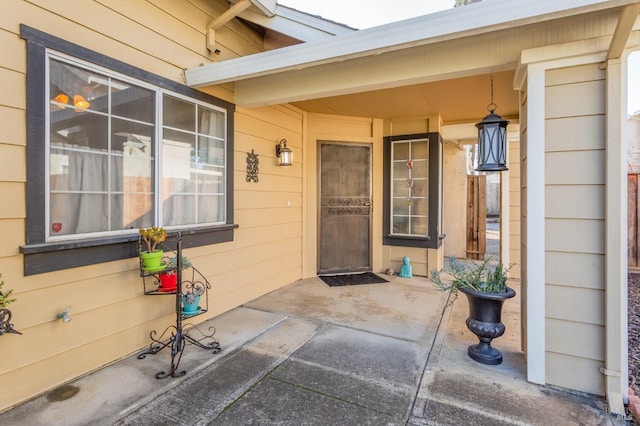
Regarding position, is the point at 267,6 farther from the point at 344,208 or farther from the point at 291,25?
the point at 344,208

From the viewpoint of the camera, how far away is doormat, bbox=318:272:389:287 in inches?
189

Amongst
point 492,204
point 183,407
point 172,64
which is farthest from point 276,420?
point 492,204

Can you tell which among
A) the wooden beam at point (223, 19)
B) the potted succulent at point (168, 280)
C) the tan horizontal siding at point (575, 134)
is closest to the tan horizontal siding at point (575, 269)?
the tan horizontal siding at point (575, 134)

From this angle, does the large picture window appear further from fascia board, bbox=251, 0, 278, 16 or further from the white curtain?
fascia board, bbox=251, 0, 278, 16

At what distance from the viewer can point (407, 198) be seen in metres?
5.38

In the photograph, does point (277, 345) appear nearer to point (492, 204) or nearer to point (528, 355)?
point (528, 355)

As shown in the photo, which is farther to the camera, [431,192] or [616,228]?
[431,192]

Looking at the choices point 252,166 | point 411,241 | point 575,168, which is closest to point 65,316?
→ point 252,166

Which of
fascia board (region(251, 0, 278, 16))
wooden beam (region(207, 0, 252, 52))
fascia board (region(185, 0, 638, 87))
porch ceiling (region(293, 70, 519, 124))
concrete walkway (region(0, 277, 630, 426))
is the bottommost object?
concrete walkway (region(0, 277, 630, 426))

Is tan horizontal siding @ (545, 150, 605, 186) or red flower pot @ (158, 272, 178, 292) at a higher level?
tan horizontal siding @ (545, 150, 605, 186)

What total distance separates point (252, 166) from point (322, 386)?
99.1 inches

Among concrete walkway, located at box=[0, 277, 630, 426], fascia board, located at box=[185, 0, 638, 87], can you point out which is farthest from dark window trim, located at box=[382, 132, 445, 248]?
fascia board, located at box=[185, 0, 638, 87]

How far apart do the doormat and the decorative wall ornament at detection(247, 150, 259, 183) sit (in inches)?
72.9

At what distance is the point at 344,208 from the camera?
17.5 ft
